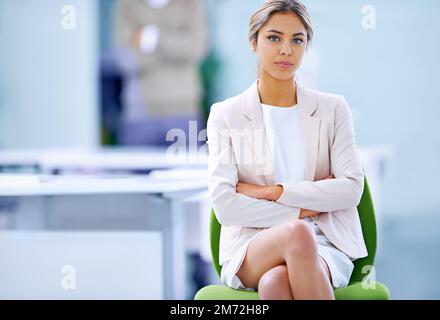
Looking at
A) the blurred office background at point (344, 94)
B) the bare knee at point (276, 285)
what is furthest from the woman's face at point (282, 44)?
the blurred office background at point (344, 94)

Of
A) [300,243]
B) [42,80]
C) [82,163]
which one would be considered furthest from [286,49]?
[42,80]

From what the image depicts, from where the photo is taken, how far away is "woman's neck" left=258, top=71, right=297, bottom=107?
1.97 meters

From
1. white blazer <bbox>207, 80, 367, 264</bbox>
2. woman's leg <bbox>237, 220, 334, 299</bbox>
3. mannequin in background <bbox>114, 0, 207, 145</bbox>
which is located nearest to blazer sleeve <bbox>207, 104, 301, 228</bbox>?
white blazer <bbox>207, 80, 367, 264</bbox>

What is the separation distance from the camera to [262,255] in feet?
5.77

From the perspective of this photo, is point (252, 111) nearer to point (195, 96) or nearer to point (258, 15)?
point (258, 15)

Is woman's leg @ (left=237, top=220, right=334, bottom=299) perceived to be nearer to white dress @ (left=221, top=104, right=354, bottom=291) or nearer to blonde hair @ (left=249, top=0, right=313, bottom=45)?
white dress @ (left=221, top=104, right=354, bottom=291)

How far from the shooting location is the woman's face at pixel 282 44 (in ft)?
6.26

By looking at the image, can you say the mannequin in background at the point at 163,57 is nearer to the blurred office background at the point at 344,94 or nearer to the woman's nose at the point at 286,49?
the blurred office background at the point at 344,94

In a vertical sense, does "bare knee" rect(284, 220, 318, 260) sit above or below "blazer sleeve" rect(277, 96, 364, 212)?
below

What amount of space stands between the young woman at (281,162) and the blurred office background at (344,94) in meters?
1.62

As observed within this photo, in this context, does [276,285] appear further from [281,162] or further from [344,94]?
[344,94]

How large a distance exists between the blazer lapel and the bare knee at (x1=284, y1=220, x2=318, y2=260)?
0.26 m
